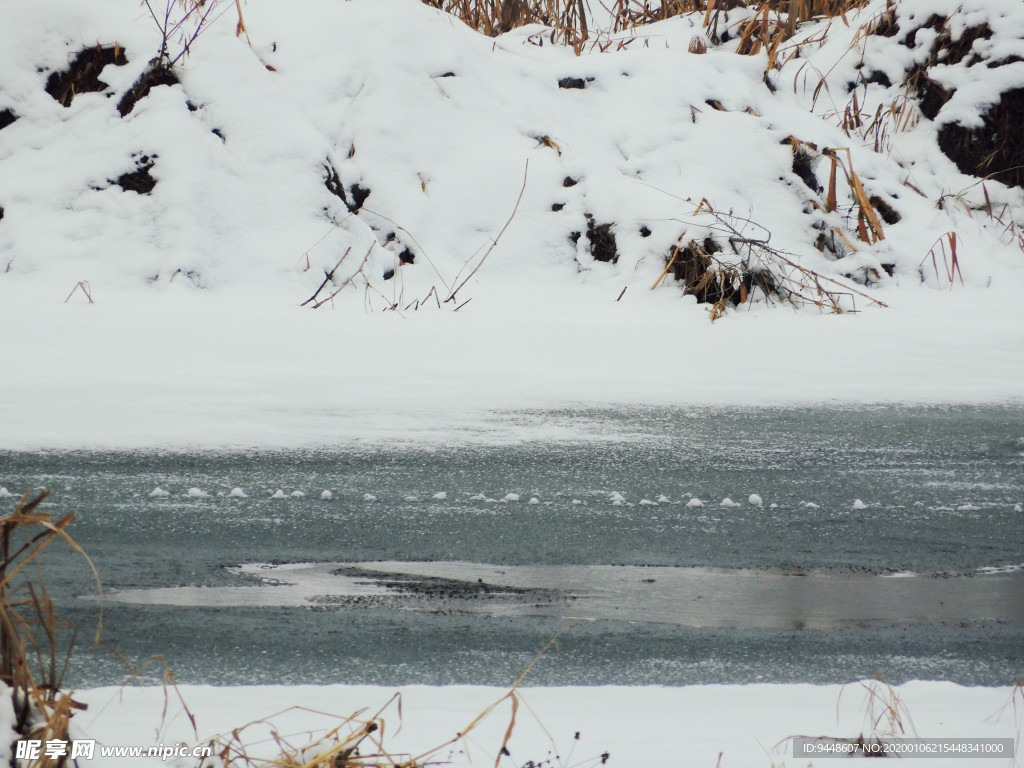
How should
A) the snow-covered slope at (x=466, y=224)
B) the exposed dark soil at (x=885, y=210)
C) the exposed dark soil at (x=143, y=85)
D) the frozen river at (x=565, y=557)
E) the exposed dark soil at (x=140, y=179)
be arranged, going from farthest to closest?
the exposed dark soil at (x=885, y=210) → the exposed dark soil at (x=143, y=85) → the exposed dark soil at (x=140, y=179) → the snow-covered slope at (x=466, y=224) → the frozen river at (x=565, y=557)

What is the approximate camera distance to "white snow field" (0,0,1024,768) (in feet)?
14.5

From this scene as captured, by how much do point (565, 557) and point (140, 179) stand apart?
17.8ft

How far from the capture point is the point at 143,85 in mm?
7098

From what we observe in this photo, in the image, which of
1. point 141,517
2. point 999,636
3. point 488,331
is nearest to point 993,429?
point 999,636

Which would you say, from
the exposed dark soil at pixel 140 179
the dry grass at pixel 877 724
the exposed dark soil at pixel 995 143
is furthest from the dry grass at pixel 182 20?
the dry grass at pixel 877 724

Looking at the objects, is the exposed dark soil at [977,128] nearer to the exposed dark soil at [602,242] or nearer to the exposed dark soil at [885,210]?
the exposed dark soil at [885,210]

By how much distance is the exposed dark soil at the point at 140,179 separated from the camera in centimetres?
675

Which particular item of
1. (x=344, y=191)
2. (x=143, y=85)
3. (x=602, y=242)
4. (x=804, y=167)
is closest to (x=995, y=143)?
(x=804, y=167)

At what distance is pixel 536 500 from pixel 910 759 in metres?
1.59

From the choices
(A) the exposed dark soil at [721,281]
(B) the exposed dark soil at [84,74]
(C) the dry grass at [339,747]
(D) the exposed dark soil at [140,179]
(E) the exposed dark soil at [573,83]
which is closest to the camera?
(C) the dry grass at [339,747]

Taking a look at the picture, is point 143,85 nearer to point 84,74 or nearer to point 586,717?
point 84,74

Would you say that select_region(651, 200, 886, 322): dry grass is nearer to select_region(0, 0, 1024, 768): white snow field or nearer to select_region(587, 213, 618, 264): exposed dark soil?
select_region(0, 0, 1024, 768): white snow field

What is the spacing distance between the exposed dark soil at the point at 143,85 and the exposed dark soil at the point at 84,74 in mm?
252

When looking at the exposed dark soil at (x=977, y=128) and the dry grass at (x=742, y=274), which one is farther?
the exposed dark soil at (x=977, y=128)
